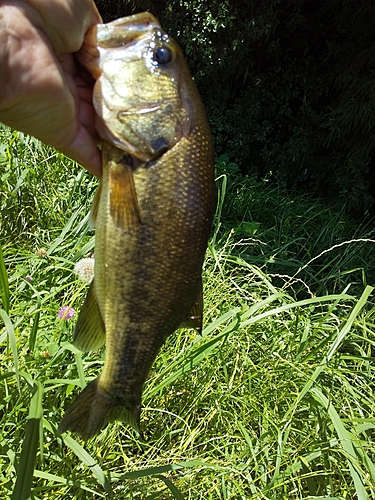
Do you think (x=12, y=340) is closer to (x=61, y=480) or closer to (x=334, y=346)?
(x=61, y=480)

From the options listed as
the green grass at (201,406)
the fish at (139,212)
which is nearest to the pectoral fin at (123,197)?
the fish at (139,212)

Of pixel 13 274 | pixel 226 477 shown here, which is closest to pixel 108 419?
pixel 226 477

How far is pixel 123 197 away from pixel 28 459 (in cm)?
81

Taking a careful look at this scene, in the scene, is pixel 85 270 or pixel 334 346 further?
pixel 85 270

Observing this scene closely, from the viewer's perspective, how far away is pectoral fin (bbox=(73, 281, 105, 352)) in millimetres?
1438

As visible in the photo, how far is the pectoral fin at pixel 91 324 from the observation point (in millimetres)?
1438

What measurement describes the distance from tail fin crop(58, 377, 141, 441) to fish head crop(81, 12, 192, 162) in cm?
72

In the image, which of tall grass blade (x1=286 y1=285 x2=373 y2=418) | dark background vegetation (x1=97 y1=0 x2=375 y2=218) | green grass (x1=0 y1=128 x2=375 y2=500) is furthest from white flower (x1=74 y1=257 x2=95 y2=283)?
dark background vegetation (x1=97 y1=0 x2=375 y2=218)

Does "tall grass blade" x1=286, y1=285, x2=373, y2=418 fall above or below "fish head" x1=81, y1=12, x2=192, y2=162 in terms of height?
below

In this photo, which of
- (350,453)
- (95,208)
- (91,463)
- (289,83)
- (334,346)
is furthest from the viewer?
(289,83)

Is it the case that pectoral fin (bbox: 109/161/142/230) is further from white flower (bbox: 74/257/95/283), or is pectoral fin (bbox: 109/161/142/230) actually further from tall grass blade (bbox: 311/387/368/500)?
tall grass blade (bbox: 311/387/368/500)

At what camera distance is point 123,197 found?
1318 millimetres

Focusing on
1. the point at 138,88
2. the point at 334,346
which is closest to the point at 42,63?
the point at 138,88

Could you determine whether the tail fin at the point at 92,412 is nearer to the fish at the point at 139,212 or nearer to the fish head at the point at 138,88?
the fish at the point at 139,212
